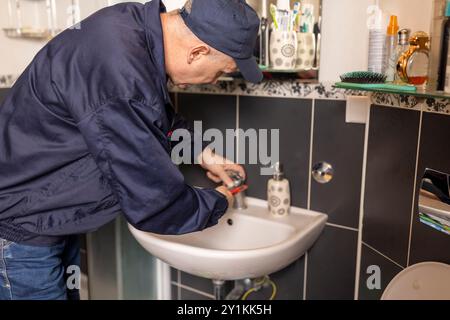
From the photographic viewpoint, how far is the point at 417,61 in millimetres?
1021

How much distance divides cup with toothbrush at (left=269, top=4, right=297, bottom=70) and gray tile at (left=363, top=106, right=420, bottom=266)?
0.96 ft

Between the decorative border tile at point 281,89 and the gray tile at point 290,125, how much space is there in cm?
2

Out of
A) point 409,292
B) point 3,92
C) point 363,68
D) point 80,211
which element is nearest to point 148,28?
point 80,211

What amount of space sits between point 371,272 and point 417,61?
0.65m

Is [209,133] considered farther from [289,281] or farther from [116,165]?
[116,165]

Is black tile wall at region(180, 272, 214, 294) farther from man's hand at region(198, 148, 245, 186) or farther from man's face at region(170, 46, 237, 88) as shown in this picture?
man's face at region(170, 46, 237, 88)

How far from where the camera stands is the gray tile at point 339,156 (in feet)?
4.48

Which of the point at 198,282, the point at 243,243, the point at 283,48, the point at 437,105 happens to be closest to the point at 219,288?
the point at 243,243

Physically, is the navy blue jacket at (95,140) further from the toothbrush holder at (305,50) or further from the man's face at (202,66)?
the toothbrush holder at (305,50)

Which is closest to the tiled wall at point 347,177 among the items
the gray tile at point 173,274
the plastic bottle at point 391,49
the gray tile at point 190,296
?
the plastic bottle at point 391,49

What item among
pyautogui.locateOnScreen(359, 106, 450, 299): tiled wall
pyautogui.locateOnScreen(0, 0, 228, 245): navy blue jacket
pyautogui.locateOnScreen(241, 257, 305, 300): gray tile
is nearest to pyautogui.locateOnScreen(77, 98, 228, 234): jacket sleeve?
pyautogui.locateOnScreen(0, 0, 228, 245): navy blue jacket

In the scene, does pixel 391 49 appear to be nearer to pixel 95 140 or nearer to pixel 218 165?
pixel 218 165

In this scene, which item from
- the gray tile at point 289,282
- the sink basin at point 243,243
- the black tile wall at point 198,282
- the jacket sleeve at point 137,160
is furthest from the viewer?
the black tile wall at point 198,282

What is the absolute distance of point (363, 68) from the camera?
1321 mm
